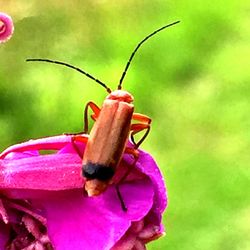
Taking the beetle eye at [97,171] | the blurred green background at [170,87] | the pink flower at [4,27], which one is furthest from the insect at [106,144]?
the blurred green background at [170,87]

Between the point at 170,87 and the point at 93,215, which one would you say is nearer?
the point at 93,215

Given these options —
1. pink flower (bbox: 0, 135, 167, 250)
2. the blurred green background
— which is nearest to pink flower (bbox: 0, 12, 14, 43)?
pink flower (bbox: 0, 135, 167, 250)

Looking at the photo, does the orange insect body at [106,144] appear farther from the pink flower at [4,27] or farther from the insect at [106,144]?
the pink flower at [4,27]

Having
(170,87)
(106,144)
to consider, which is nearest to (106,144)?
(106,144)

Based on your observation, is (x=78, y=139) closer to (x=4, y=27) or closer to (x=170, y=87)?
(x=4, y=27)

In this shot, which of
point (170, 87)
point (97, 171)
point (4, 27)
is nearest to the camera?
point (97, 171)

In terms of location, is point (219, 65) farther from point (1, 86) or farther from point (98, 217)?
point (98, 217)
